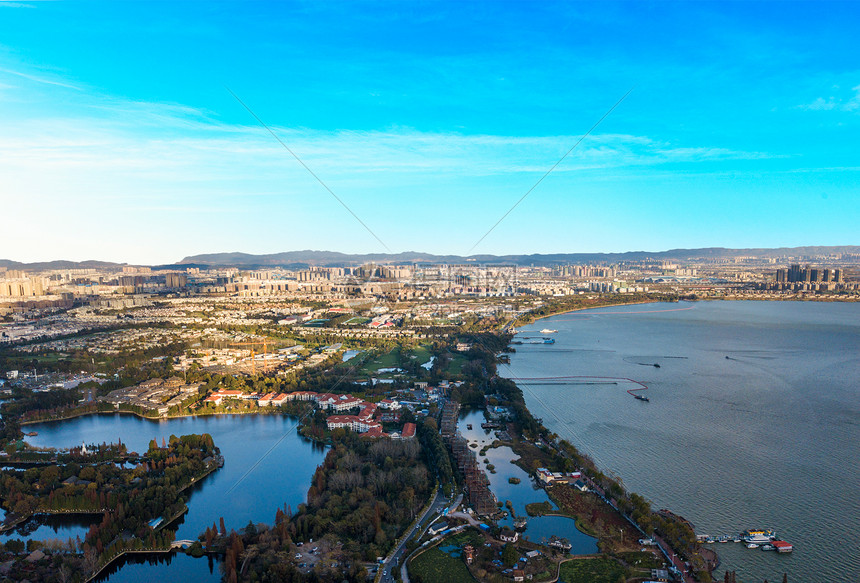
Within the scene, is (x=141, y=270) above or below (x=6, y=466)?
above

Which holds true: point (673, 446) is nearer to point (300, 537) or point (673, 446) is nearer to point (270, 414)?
point (300, 537)

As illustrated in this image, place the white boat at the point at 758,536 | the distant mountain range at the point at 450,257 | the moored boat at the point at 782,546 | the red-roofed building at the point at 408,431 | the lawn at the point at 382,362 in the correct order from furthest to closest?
the distant mountain range at the point at 450,257
the lawn at the point at 382,362
the red-roofed building at the point at 408,431
the white boat at the point at 758,536
the moored boat at the point at 782,546

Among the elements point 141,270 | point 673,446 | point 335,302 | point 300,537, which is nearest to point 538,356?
point 673,446

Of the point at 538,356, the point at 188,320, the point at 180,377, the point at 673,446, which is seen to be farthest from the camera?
the point at 188,320

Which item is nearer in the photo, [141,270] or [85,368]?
[85,368]

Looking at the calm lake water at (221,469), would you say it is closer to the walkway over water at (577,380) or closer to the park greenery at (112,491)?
the park greenery at (112,491)

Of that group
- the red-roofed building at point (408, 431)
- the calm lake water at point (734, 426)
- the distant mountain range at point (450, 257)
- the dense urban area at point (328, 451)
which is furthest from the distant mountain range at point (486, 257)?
the red-roofed building at point (408, 431)

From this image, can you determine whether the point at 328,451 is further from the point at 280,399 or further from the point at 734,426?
the point at 734,426

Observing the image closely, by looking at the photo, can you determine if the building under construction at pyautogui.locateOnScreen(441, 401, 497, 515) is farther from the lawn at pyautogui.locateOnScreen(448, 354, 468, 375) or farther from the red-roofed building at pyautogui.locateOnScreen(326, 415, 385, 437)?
the lawn at pyautogui.locateOnScreen(448, 354, 468, 375)
